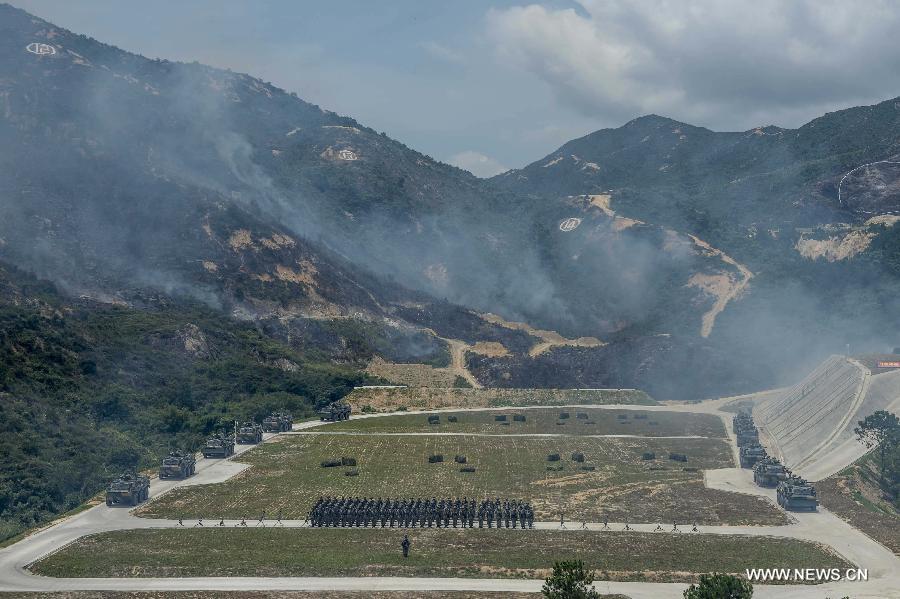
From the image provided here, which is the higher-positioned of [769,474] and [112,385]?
[112,385]

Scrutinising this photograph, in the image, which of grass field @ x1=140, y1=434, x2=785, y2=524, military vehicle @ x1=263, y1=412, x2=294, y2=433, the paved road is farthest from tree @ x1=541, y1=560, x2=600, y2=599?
military vehicle @ x1=263, y1=412, x2=294, y2=433

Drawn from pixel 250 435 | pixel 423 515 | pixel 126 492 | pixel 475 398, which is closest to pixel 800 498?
pixel 423 515

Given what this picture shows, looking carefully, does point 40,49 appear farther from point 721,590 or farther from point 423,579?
point 721,590

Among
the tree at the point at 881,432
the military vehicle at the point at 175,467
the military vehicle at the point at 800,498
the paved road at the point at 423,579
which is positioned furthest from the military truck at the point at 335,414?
the military vehicle at the point at 800,498

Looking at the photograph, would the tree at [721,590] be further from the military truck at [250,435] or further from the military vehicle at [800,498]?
the military truck at [250,435]

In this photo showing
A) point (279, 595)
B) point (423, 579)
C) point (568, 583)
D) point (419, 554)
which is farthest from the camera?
point (419, 554)

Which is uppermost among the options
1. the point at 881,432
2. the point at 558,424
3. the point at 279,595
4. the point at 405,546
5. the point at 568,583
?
the point at 558,424

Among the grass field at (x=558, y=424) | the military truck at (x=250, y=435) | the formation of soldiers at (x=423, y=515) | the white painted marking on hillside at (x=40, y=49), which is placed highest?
the white painted marking on hillside at (x=40, y=49)

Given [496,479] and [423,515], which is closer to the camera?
[423,515]
